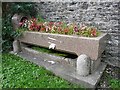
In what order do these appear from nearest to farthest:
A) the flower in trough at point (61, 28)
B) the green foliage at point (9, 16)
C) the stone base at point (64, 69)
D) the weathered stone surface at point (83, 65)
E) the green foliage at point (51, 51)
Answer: the stone base at point (64, 69) → the weathered stone surface at point (83, 65) → the flower in trough at point (61, 28) → the green foliage at point (51, 51) → the green foliage at point (9, 16)

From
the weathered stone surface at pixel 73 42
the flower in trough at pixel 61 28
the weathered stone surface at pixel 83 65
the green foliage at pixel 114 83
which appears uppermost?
the flower in trough at pixel 61 28

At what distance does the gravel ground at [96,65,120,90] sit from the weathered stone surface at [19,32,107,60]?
617mm

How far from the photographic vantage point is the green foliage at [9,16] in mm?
5480

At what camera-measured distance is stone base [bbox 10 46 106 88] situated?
12.5 feet

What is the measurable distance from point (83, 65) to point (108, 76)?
0.93 m

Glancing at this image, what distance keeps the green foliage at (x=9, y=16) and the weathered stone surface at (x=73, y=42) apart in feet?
2.56

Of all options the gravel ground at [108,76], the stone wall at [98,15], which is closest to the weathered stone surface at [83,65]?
the gravel ground at [108,76]

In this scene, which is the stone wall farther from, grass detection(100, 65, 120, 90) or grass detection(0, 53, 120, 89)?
grass detection(0, 53, 120, 89)

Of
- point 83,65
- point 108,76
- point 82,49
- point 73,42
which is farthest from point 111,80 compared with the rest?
point 73,42

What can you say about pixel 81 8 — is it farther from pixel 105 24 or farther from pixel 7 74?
pixel 7 74

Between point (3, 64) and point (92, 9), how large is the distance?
2.89m

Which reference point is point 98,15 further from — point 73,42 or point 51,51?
point 51,51

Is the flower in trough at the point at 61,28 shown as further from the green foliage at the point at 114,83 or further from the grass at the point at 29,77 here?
the green foliage at the point at 114,83

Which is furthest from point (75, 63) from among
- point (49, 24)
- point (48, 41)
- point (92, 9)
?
point (92, 9)
